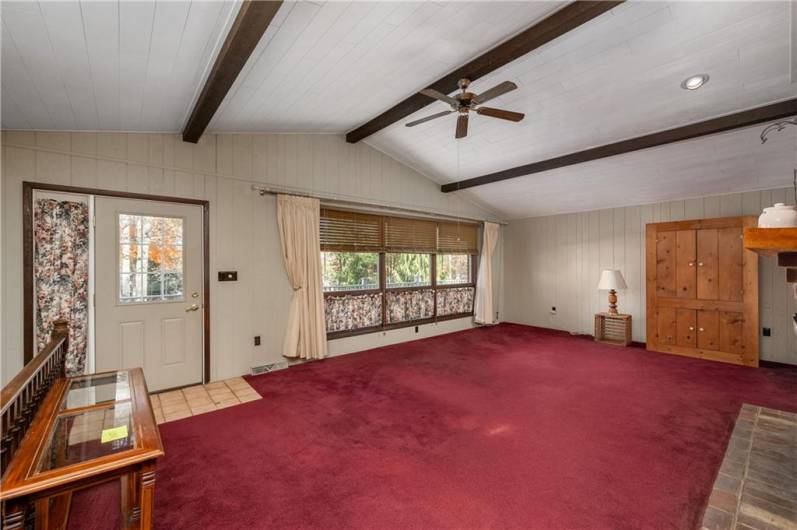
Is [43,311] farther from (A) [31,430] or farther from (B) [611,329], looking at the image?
(B) [611,329]

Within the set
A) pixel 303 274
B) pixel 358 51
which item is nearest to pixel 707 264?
pixel 358 51

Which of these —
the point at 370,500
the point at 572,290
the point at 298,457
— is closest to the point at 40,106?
the point at 298,457

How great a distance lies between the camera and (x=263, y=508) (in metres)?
1.91

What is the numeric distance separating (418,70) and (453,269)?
418 cm

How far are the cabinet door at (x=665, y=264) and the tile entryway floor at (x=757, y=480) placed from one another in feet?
8.25

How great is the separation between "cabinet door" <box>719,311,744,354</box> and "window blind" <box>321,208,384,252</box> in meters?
4.80

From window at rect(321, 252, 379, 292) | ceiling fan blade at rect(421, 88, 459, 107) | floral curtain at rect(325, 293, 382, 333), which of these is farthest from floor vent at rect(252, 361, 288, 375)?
ceiling fan blade at rect(421, 88, 459, 107)

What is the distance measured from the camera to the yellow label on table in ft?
4.91

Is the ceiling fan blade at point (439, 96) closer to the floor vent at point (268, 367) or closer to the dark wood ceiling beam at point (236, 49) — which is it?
the dark wood ceiling beam at point (236, 49)

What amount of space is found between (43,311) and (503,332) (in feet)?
20.5

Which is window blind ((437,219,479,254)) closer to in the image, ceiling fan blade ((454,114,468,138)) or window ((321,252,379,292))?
window ((321,252,379,292))

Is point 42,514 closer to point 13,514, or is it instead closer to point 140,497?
point 140,497

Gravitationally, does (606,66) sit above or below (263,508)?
above

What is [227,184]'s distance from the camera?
4008 mm
